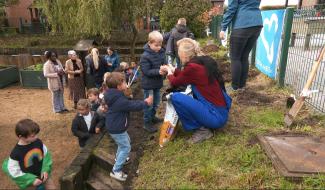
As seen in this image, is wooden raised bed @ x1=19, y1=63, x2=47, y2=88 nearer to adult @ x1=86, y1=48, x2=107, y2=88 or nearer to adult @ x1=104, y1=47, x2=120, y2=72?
adult @ x1=104, y1=47, x2=120, y2=72

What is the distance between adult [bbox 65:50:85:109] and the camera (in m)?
7.82

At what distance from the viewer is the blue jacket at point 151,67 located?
461cm

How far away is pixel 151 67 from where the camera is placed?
4680 mm

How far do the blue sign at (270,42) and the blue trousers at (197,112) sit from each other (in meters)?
2.58

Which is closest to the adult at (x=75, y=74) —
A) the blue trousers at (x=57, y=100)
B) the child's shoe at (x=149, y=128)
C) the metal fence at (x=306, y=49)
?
the blue trousers at (x=57, y=100)

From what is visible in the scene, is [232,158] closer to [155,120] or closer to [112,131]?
[112,131]

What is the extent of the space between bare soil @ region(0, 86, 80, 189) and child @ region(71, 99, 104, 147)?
709mm

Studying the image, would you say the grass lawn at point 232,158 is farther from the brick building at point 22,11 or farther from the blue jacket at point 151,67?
the brick building at point 22,11

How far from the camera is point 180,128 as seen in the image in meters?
4.39

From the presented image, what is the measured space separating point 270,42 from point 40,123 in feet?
18.3

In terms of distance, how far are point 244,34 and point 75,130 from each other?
3.10 m

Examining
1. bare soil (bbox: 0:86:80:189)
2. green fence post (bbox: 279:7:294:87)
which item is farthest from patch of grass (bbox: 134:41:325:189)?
bare soil (bbox: 0:86:80:189)

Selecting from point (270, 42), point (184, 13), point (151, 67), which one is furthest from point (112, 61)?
point (184, 13)

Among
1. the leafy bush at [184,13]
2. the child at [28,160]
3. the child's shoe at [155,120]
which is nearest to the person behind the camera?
the child at [28,160]
